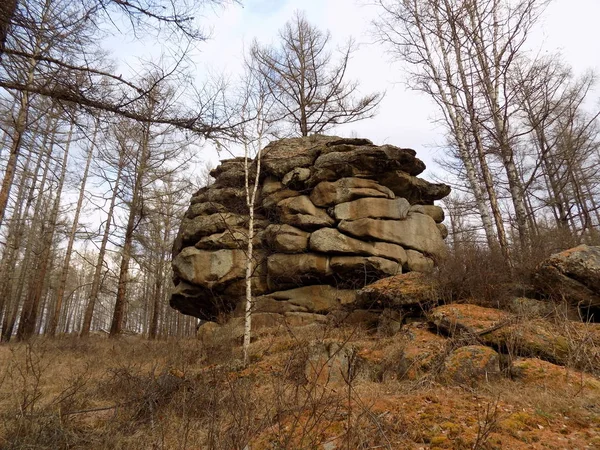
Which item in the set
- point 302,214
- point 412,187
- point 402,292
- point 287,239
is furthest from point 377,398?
point 412,187

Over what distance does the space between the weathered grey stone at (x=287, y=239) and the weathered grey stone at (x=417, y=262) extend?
3.37m

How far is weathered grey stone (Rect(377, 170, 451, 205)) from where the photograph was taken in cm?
1189

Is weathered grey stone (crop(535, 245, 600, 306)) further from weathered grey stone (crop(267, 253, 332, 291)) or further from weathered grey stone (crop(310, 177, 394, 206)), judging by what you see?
weathered grey stone (crop(267, 253, 332, 291))

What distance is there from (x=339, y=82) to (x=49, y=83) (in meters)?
13.4

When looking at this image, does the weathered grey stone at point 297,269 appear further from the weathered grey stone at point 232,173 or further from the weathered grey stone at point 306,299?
the weathered grey stone at point 232,173

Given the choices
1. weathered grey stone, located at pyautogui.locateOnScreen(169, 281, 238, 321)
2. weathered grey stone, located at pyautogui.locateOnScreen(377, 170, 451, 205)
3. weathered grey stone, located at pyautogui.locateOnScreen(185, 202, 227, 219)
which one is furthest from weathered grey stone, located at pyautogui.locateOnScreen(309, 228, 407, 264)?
weathered grey stone, located at pyautogui.locateOnScreen(185, 202, 227, 219)

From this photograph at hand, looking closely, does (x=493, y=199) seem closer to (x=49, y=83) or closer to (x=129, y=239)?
(x=49, y=83)

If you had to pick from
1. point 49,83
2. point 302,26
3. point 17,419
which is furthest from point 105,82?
point 302,26

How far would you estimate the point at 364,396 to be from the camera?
4328 mm

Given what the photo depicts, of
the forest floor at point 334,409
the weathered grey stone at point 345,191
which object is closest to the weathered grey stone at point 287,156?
the weathered grey stone at point 345,191

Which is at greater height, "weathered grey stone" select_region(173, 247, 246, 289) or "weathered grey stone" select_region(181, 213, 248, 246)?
"weathered grey stone" select_region(181, 213, 248, 246)

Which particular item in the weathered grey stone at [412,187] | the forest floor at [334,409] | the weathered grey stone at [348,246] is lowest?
the forest floor at [334,409]

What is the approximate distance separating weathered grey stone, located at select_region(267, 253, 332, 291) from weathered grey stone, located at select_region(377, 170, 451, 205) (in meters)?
3.64

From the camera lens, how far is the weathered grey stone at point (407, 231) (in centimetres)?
1092
